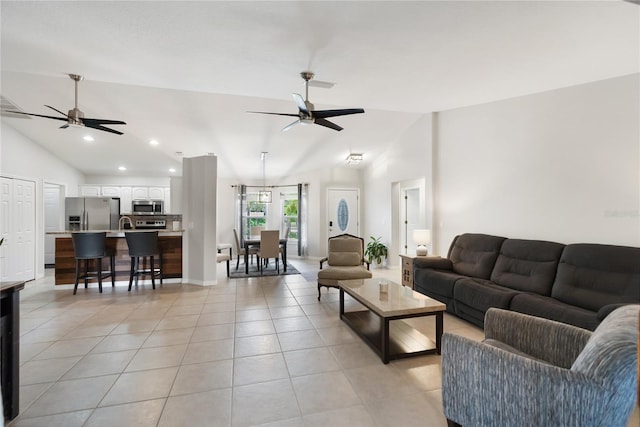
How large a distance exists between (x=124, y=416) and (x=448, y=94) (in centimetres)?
462

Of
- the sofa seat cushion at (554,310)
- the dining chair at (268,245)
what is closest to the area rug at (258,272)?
the dining chair at (268,245)

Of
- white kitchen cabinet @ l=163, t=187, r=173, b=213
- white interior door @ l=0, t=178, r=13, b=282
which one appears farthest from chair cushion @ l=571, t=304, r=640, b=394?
white kitchen cabinet @ l=163, t=187, r=173, b=213

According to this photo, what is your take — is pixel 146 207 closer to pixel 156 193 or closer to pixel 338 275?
pixel 156 193

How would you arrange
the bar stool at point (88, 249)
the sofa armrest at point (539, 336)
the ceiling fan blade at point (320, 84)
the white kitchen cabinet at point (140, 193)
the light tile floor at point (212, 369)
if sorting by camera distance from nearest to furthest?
the sofa armrest at point (539, 336), the light tile floor at point (212, 369), the ceiling fan blade at point (320, 84), the bar stool at point (88, 249), the white kitchen cabinet at point (140, 193)

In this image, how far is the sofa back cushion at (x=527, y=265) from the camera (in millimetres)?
3006

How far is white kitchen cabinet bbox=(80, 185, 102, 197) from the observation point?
7.69 meters

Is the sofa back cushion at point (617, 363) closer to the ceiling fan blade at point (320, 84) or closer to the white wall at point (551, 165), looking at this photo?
the white wall at point (551, 165)

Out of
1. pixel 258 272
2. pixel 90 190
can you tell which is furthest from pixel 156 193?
pixel 258 272

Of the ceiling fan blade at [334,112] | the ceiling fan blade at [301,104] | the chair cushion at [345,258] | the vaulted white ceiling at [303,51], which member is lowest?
the chair cushion at [345,258]

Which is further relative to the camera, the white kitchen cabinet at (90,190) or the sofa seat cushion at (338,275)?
the white kitchen cabinet at (90,190)

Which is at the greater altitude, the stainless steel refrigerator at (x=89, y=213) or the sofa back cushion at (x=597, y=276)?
the stainless steel refrigerator at (x=89, y=213)

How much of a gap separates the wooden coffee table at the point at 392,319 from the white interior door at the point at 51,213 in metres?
7.32

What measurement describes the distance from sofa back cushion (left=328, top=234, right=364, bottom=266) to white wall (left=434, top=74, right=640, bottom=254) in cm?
157

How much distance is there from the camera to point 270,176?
930cm
